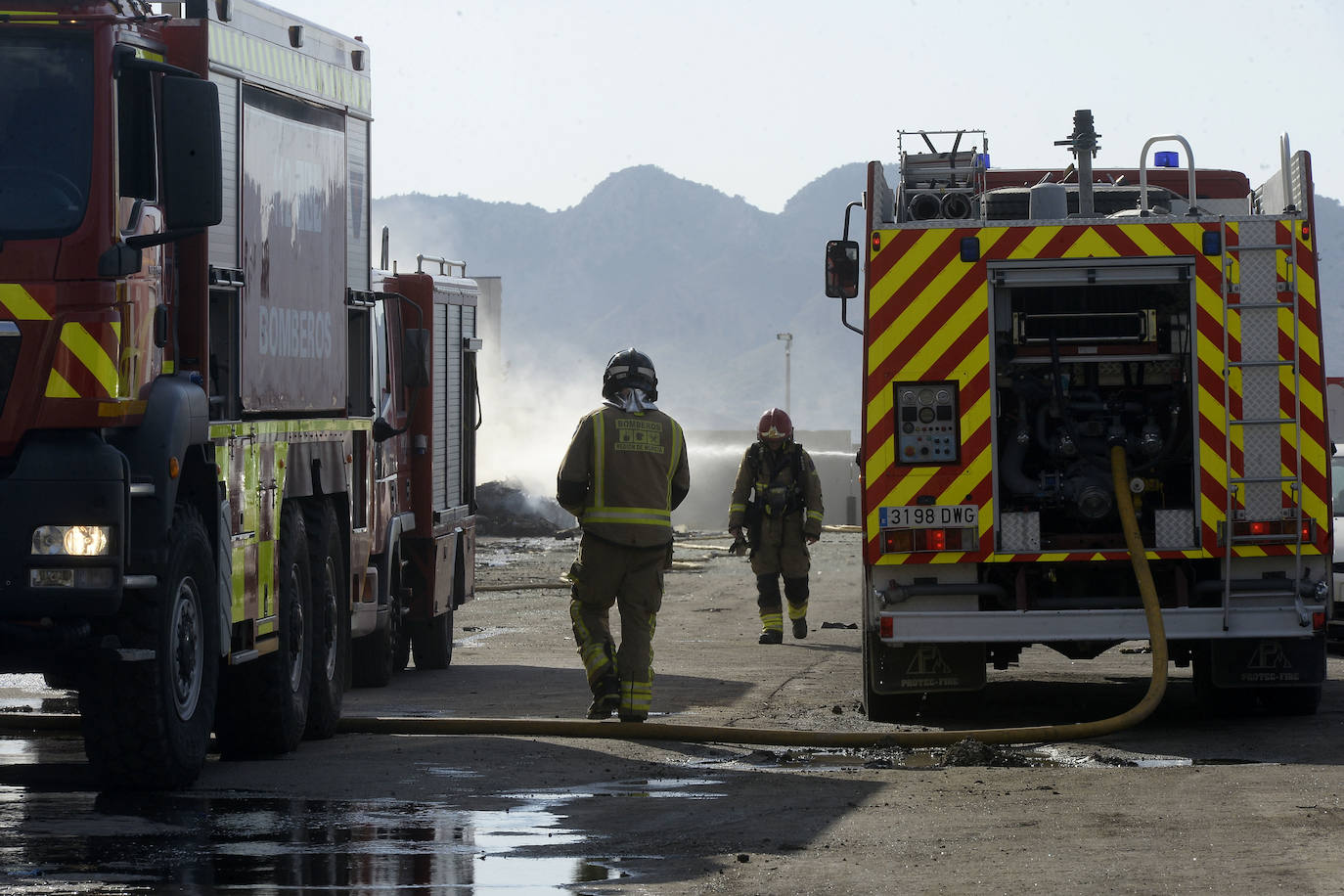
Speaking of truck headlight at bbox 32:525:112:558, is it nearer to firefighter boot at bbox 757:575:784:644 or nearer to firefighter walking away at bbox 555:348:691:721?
firefighter walking away at bbox 555:348:691:721

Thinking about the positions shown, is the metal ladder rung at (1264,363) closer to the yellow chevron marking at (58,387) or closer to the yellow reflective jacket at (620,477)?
the yellow reflective jacket at (620,477)

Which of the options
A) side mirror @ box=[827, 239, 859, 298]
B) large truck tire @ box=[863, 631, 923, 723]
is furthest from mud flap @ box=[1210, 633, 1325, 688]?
side mirror @ box=[827, 239, 859, 298]

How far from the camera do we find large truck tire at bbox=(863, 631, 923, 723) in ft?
36.6

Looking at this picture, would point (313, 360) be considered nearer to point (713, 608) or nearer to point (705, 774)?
point (705, 774)

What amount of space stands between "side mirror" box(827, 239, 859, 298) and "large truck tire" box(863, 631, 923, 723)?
6.19 ft

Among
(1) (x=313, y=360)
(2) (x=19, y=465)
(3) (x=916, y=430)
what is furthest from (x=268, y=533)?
(3) (x=916, y=430)

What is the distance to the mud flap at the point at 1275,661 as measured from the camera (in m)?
10.7

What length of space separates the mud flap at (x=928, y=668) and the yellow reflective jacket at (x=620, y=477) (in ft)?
4.25

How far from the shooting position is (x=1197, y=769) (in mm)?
8992

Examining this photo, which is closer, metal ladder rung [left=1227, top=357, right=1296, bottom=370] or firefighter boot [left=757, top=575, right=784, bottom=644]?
metal ladder rung [left=1227, top=357, right=1296, bottom=370]

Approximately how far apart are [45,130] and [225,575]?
79.7 inches

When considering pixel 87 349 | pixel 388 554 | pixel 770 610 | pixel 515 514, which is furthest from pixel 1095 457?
pixel 515 514

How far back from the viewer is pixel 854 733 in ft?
33.1

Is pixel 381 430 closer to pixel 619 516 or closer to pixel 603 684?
pixel 619 516
